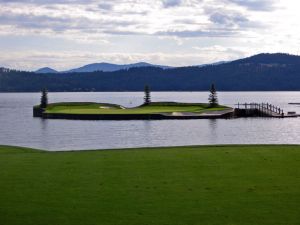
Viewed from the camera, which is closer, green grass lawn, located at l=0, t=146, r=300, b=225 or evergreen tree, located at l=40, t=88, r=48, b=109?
green grass lawn, located at l=0, t=146, r=300, b=225

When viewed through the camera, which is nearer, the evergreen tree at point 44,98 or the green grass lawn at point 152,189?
the green grass lawn at point 152,189

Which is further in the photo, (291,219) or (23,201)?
(23,201)

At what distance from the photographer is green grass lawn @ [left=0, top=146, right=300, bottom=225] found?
11.3 metres

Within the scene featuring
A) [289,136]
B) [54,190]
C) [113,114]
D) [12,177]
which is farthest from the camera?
[113,114]

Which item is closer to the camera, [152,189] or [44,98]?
[152,189]

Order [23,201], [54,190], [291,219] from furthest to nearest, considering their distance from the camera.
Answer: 1. [54,190]
2. [23,201]
3. [291,219]

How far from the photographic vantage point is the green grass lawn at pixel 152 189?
444 inches

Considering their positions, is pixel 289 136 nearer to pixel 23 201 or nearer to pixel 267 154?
pixel 267 154

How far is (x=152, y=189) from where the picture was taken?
13.5 meters

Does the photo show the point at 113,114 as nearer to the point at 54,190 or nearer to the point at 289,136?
the point at 289,136

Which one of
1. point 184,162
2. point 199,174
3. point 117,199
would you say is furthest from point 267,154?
point 117,199

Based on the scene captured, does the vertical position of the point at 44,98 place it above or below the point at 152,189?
below

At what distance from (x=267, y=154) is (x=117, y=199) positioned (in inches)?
323

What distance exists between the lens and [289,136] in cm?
5081
